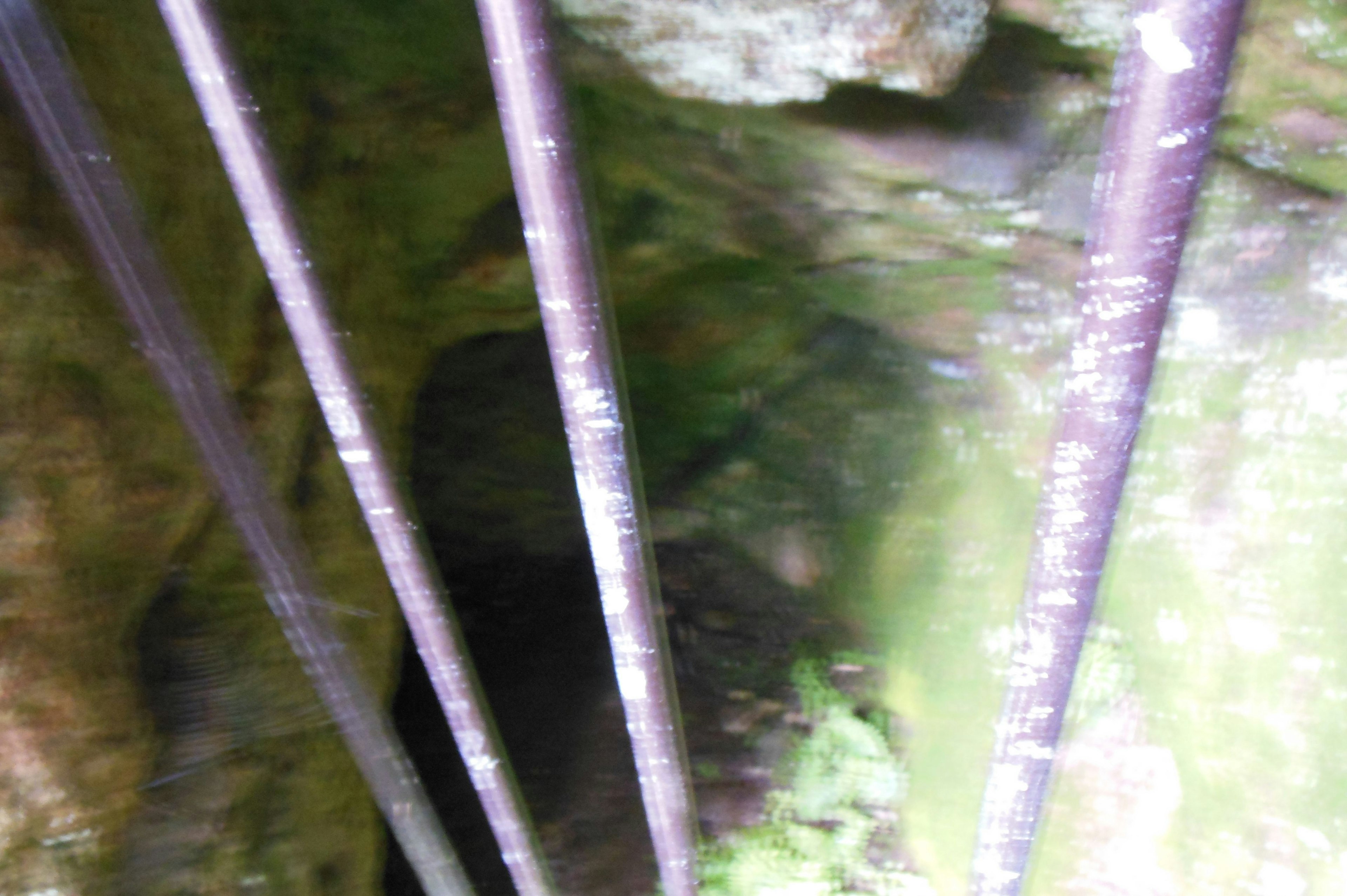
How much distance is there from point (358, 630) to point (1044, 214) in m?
1.87

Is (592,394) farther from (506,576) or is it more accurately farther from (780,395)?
(506,576)

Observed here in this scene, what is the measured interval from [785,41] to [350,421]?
1.03 m

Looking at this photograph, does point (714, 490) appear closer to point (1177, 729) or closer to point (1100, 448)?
point (1177, 729)

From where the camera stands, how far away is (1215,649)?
1.75 m

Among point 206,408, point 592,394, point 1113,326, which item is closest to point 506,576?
point 206,408

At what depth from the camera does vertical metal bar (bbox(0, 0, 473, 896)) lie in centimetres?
106

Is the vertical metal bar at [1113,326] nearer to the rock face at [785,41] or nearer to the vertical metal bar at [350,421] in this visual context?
the rock face at [785,41]

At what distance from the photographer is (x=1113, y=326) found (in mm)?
839

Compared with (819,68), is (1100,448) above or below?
below

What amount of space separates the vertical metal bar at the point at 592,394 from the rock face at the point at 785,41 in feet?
1.84

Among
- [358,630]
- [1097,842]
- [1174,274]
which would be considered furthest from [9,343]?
[1097,842]

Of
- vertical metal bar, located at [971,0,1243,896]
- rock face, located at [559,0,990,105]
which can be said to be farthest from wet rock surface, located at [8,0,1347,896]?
vertical metal bar, located at [971,0,1243,896]

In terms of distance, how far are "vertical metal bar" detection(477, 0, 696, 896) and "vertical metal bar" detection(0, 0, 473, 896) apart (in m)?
0.51

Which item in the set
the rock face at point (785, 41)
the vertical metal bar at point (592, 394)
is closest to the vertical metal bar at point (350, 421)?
the vertical metal bar at point (592, 394)
